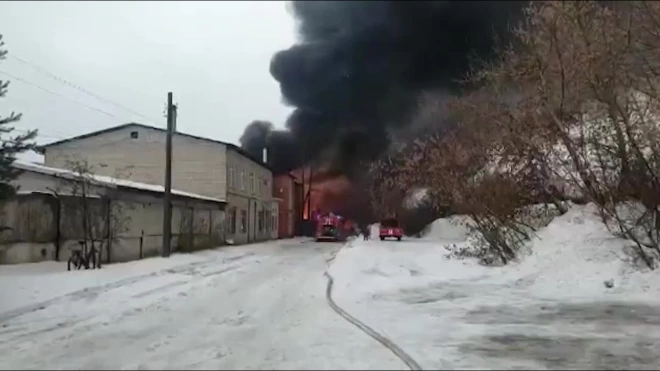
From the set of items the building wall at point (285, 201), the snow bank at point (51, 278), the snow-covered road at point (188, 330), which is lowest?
the snow-covered road at point (188, 330)

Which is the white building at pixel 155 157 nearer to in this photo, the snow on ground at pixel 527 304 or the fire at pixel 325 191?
the fire at pixel 325 191

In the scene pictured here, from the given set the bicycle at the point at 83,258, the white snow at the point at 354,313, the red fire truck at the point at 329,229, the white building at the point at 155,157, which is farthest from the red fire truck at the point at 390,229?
the bicycle at the point at 83,258

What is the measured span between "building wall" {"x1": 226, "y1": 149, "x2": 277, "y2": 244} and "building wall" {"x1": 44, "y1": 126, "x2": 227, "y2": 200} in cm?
104

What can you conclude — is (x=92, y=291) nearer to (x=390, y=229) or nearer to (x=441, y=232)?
(x=390, y=229)

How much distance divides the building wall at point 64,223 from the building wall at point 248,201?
16394mm

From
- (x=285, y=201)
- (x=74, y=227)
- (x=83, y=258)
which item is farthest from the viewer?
(x=285, y=201)

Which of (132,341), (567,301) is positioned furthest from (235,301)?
(567,301)

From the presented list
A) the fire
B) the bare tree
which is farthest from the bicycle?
the fire

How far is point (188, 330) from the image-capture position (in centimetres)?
1020

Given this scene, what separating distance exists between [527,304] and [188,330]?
616 centimetres

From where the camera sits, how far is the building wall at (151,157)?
149 ft

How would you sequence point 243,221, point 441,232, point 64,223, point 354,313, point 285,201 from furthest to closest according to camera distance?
point 285,201 < point 243,221 < point 441,232 < point 64,223 < point 354,313

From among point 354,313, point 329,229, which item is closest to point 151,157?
point 329,229

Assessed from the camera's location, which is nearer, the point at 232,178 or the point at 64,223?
the point at 64,223
